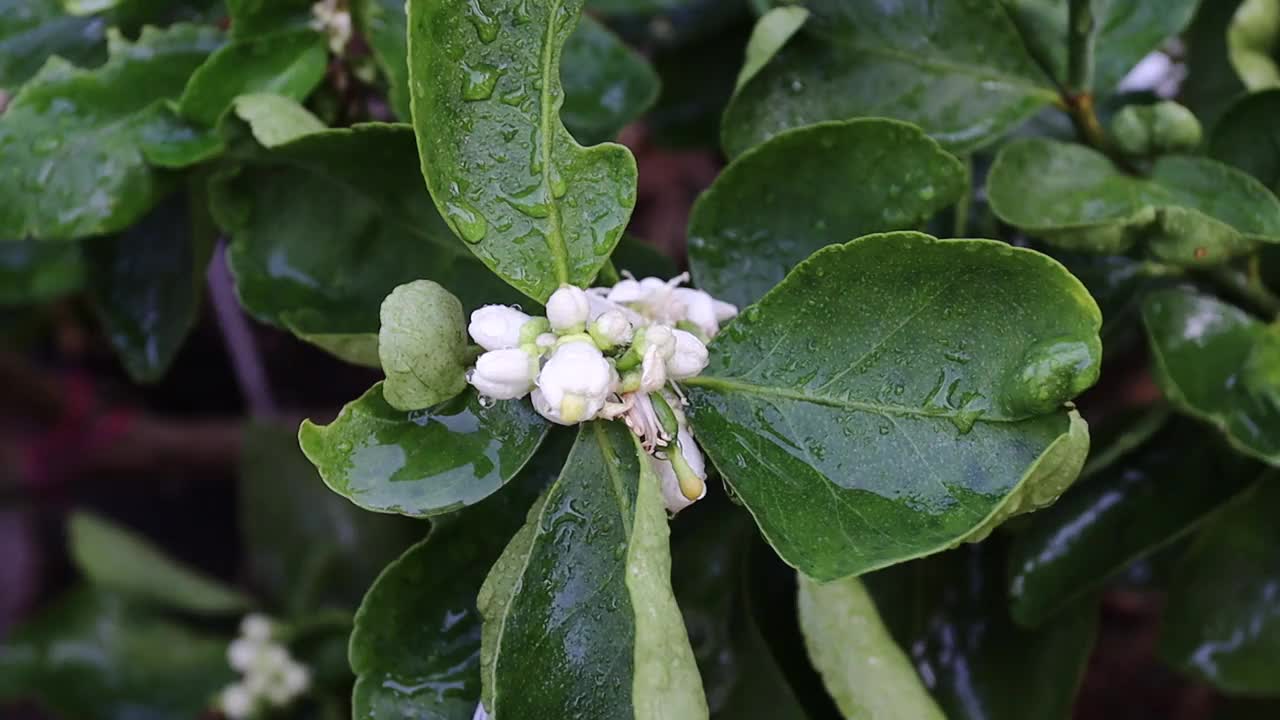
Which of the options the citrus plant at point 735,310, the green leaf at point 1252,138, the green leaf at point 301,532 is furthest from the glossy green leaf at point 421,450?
the green leaf at point 301,532

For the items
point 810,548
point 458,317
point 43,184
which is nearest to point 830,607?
point 810,548

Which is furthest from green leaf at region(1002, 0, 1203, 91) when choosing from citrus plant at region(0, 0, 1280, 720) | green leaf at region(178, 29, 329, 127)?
green leaf at region(178, 29, 329, 127)

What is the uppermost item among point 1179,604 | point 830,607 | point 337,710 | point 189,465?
point 830,607

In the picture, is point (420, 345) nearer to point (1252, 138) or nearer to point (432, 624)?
point (432, 624)

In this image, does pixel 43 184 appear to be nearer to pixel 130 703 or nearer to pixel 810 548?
pixel 810 548

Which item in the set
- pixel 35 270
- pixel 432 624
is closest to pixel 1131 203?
pixel 432 624

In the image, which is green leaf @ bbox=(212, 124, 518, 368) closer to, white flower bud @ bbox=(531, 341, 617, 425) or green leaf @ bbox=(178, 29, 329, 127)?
green leaf @ bbox=(178, 29, 329, 127)
